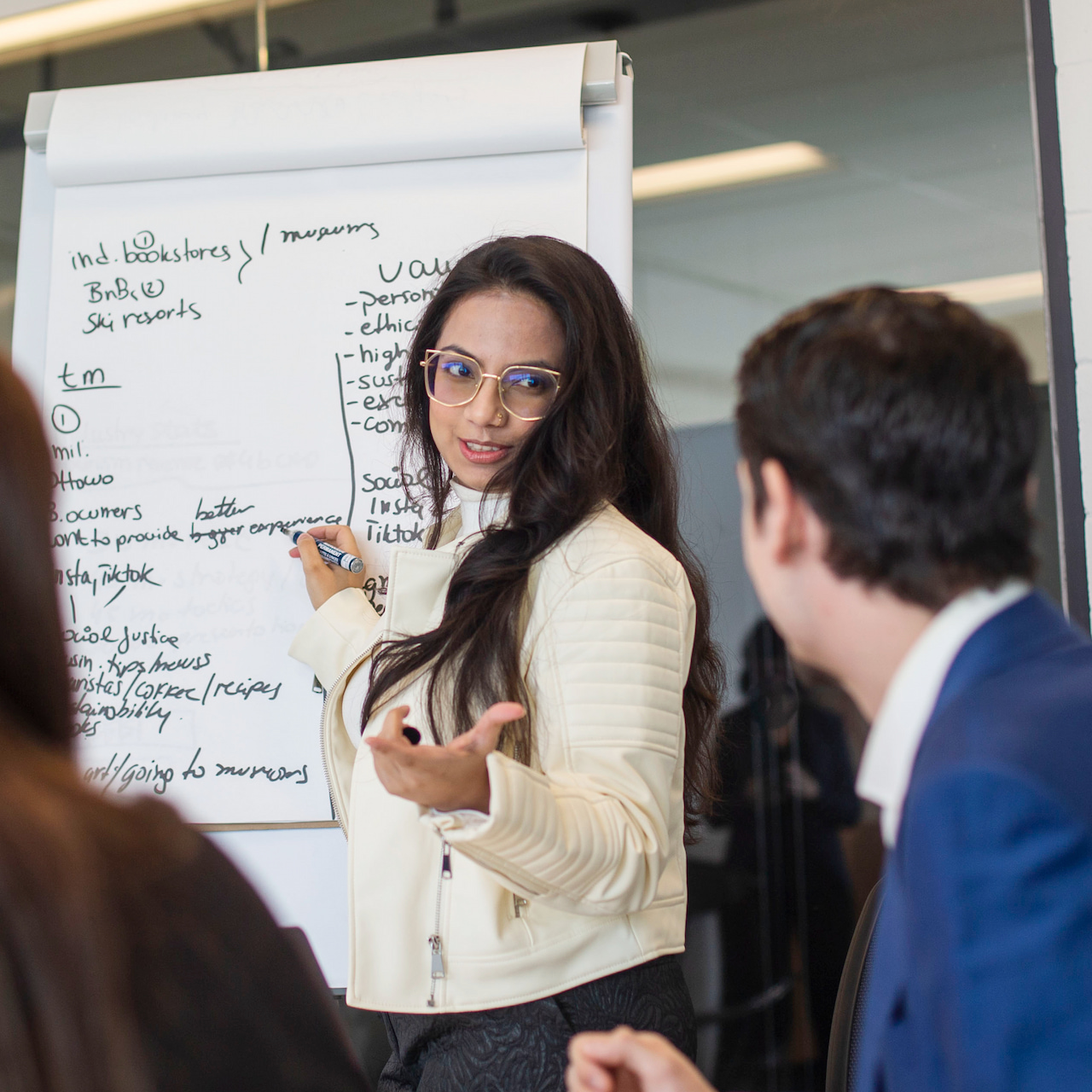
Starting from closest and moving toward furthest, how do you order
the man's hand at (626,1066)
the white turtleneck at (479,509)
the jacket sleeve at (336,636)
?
the man's hand at (626,1066), the white turtleneck at (479,509), the jacket sleeve at (336,636)

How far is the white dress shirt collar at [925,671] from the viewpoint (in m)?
0.75

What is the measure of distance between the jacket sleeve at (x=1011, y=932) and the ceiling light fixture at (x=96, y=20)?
8.71ft

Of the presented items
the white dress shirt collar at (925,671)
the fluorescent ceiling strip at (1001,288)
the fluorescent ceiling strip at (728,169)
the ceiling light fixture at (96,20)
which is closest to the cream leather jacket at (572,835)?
the white dress shirt collar at (925,671)

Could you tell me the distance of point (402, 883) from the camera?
1.29 m

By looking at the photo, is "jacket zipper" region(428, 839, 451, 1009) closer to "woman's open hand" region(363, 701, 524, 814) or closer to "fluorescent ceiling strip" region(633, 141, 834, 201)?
"woman's open hand" region(363, 701, 524, 814)

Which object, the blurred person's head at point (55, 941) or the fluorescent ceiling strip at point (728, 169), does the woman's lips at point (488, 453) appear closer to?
the blurred person's head at point (55, 941)

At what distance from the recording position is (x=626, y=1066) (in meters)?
0.86

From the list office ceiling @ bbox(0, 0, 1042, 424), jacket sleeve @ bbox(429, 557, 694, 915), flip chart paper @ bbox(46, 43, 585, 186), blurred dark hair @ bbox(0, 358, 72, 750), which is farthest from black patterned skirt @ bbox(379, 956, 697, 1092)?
office ceiling @ bbox(0, 0, 1042, 424)

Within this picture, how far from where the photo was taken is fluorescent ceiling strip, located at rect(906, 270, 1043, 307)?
2.17 m

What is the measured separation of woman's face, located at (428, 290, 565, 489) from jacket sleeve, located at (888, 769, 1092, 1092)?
947 millimetres

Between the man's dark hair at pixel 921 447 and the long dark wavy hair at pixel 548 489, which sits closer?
the man's dark hair at pixel 921 447

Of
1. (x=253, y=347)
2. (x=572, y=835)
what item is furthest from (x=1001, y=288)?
(x=572, y=835)

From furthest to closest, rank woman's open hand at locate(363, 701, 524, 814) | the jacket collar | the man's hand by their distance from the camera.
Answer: woman's open hand at locate(363, 701, 524, 814) → the man's hand → the jacket collar

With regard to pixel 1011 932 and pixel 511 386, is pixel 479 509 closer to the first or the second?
pixel 511 386
